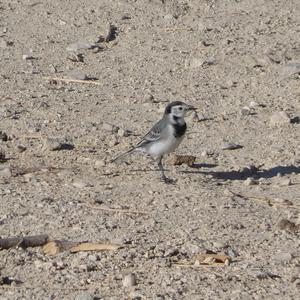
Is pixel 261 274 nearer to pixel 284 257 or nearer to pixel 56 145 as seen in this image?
pixel 284 257

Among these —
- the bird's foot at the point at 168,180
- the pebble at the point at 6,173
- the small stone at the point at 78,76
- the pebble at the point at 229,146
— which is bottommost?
the small stone at the point at 78,76

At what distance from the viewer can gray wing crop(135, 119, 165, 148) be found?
35.6ft

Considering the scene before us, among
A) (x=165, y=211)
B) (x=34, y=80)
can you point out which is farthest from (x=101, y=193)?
(x=34, y=80)

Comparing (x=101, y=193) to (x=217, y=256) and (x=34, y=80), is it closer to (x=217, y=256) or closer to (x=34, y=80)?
(x=217, y=256)

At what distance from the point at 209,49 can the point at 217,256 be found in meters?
6.77

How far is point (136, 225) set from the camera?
28.8ft

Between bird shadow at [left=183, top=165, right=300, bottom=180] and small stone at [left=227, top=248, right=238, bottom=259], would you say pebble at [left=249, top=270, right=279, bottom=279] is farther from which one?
bird shadow at [left=183, top=165, right=300, bottom=180]

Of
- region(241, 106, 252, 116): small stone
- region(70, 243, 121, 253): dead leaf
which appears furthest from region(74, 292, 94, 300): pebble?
region(241, 106, 252, 116): small stone

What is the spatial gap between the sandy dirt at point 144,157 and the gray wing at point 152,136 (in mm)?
264

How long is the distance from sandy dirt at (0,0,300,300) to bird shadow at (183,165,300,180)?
20 mm

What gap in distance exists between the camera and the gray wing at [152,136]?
35.6 feet

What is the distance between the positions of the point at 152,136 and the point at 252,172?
1042mm

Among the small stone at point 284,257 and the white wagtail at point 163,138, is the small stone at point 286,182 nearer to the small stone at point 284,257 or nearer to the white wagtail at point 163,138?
the white wagtail at point 163,138

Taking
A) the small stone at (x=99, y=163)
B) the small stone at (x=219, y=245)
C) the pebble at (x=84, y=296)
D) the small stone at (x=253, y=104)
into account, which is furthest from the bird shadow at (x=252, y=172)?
the pebble at (x=84, y=296)
